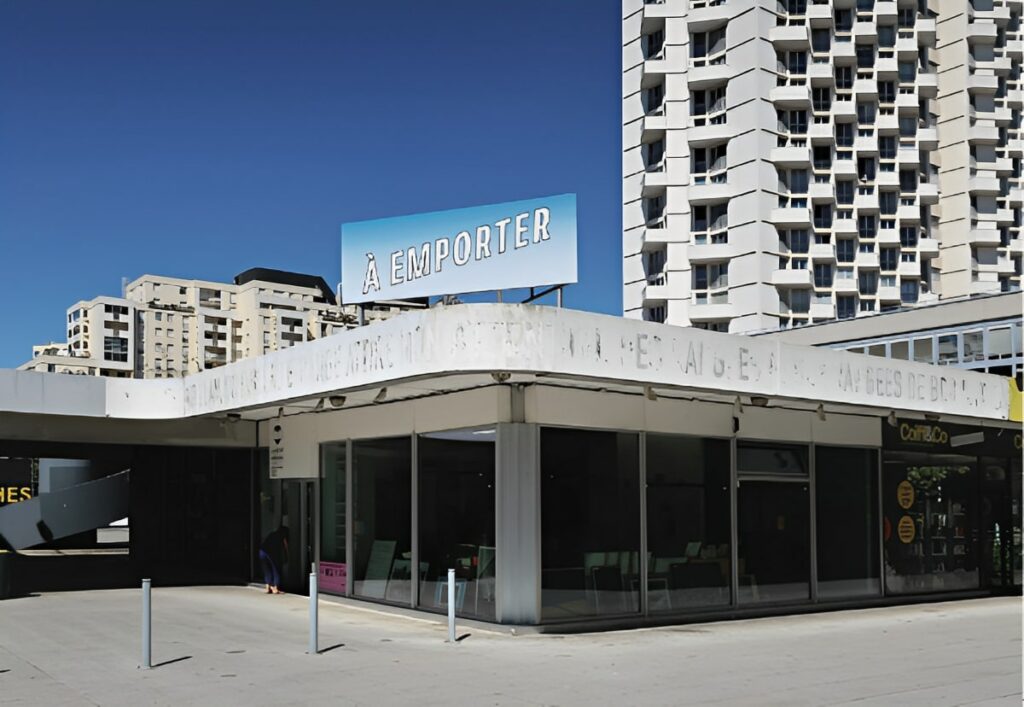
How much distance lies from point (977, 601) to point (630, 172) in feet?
200

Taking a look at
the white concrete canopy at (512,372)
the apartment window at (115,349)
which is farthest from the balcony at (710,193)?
the apartment window at (115,349)

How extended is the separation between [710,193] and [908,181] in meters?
16.6

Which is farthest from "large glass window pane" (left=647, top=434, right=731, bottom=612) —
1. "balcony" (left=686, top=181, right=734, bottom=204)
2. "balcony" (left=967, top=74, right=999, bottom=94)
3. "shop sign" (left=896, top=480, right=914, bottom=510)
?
"balcony" (left=967, top=74, right=999, bottom=94)

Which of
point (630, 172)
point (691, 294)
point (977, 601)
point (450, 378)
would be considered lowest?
point (977, 601)

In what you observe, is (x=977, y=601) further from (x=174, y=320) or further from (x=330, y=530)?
(x=174, y=320)

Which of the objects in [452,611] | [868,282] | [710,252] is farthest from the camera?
[868,282]

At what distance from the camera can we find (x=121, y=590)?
22.5 m

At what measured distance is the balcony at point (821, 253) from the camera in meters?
75.8

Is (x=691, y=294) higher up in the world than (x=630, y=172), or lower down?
lower down

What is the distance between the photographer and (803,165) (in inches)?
2997

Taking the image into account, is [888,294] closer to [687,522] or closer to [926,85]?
[926,85]

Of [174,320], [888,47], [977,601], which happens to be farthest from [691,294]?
[174,320]

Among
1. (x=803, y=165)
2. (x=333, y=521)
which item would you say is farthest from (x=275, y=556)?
(x=803, y=165)

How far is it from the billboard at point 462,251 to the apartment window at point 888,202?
69.8 meters
